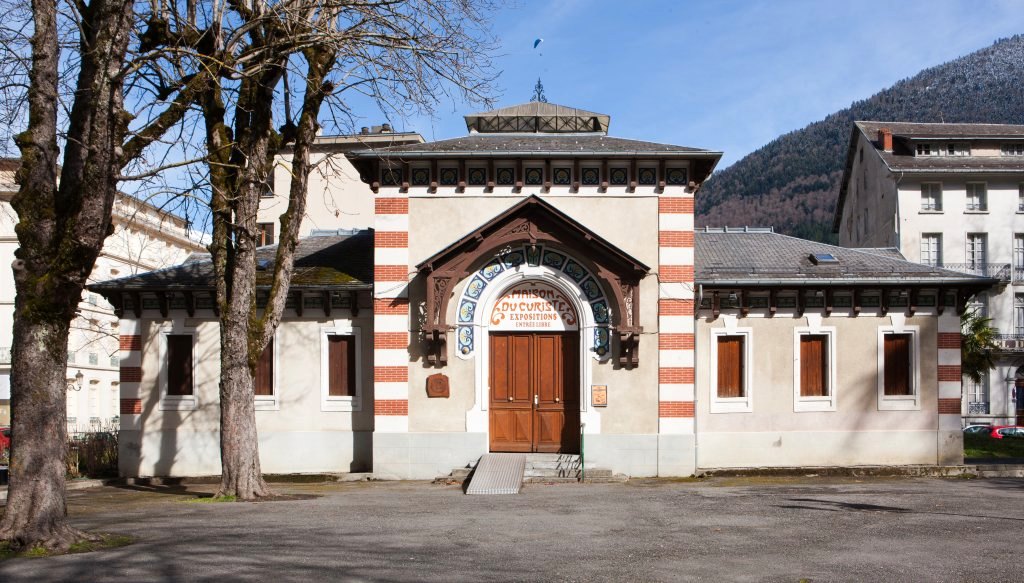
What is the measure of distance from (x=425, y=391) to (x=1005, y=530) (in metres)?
11.3

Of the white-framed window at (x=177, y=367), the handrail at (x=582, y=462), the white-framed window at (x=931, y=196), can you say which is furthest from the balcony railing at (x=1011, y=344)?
the white-framed window at (x=177, y=367)

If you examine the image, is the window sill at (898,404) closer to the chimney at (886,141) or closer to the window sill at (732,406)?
the window sill at (732,406)

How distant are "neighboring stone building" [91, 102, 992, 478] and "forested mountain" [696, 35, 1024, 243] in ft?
308

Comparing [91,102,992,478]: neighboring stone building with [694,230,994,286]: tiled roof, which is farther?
[694,230,994,286]: tiled roof

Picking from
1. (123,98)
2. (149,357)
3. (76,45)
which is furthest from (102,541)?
(149,357)

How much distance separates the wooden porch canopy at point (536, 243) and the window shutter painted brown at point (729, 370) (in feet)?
8.37

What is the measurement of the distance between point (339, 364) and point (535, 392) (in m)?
4.34

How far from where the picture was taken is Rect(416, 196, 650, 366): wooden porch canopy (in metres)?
19.5

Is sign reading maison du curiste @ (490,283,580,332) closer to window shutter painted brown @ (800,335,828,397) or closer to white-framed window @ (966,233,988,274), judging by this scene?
window shutter painted brown @ (800,335,828,397)

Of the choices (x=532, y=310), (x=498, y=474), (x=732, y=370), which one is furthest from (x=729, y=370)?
(x=498, y=474)

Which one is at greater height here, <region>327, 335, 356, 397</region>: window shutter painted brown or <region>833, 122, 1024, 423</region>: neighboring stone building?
<region>833, 122, 1024, 423</region>: neighboring stone building

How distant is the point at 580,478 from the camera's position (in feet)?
62.7

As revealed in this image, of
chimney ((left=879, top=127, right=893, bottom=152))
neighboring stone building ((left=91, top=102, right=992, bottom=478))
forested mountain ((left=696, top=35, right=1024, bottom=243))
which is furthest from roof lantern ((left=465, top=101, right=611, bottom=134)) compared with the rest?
forested mountain ((left=696, top=35, right=1024, bottom=243))

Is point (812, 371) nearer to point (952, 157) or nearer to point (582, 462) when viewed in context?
point (582, 462)
